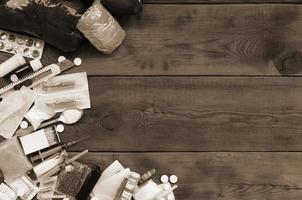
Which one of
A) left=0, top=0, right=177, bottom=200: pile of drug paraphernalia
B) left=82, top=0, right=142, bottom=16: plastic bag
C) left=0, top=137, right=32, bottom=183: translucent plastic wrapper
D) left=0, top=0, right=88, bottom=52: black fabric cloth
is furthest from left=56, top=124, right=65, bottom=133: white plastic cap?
left=82, top=0, right=142, bottom=16: plastic bag

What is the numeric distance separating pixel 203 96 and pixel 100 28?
319 millimetres

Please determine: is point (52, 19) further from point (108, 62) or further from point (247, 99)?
point (247, 99)

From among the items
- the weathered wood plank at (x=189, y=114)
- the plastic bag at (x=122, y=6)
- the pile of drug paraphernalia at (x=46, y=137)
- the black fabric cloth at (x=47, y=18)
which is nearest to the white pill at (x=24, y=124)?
the pile of drug paraphernalia at (x=46, y=137)

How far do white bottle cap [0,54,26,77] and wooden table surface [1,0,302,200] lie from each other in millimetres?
67

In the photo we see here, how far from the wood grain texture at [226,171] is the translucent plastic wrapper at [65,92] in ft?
0.47

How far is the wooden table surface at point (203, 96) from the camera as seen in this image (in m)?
1.38

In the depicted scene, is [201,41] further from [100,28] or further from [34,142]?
[34,142]

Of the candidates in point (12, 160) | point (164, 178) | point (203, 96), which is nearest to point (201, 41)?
point (203, 96)

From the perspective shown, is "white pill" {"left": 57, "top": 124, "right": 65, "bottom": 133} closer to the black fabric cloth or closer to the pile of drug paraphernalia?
the pile of drug paraphernalia

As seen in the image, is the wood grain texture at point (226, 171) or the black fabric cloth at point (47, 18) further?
the wood grain texture at point (226, 171)

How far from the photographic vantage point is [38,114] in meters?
1.37

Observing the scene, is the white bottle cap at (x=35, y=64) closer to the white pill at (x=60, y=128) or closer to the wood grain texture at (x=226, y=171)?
the white pill at (x=60, y=128)

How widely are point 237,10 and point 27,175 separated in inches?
27.0

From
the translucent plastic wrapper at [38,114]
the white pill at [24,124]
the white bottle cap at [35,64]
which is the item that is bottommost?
the white pill at [24,124]
